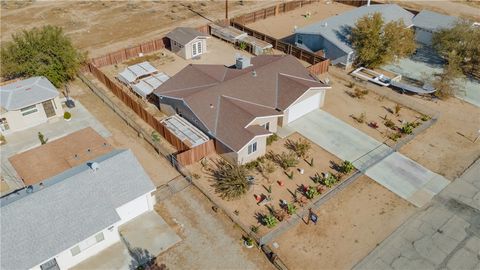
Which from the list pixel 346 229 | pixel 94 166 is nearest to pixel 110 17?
pixel 94 166

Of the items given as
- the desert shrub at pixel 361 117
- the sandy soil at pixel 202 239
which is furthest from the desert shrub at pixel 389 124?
the sandy soil at pixel 202 239

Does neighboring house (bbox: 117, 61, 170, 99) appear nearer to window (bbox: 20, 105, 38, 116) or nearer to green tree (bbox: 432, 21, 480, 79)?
window (bbox: 20, 105, 38, 116)

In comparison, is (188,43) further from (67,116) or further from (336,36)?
(336,36)

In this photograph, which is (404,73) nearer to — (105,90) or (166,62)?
(166,62)

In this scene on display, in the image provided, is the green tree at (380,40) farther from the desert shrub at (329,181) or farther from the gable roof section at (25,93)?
the gable roof section at (25,93)

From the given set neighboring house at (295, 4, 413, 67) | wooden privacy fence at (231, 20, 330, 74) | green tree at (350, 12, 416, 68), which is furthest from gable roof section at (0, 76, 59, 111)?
green tree at (350, 12, 416, 68)

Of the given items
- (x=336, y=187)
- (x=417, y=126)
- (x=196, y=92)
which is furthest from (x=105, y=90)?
(x=417, y=126)
